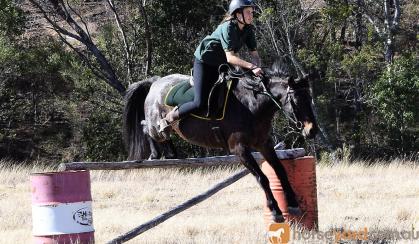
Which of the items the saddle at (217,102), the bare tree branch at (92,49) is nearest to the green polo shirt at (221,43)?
the saddle at (217,102)

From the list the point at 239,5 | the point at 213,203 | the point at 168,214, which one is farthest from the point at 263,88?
the point at 213,203

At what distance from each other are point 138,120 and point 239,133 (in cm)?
246

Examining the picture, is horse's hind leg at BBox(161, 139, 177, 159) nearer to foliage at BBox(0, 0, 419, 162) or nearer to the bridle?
the bridle

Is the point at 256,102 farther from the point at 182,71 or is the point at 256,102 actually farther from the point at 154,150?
the point at 182,71

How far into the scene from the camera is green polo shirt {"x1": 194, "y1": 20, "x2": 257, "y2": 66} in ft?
30.7

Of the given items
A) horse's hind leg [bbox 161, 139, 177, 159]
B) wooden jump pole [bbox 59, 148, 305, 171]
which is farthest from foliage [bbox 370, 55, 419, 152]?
wooden jump pole [bbox 59, 148, 305, 171]

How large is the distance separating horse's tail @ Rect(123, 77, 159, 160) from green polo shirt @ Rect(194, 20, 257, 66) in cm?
188

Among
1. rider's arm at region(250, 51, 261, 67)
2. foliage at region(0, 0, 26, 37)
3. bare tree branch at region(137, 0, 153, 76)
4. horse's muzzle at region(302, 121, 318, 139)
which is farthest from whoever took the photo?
foliage at region(0, 0, 26, 37)

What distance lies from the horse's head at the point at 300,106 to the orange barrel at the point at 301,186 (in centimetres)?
90

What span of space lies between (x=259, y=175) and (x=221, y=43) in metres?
1.62

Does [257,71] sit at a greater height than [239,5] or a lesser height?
lesser

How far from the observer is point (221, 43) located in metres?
9.58

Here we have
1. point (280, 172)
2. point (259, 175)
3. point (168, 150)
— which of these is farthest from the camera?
point (168, 150)

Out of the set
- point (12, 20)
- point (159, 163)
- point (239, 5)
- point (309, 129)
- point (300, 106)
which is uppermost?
point (12, 20)
